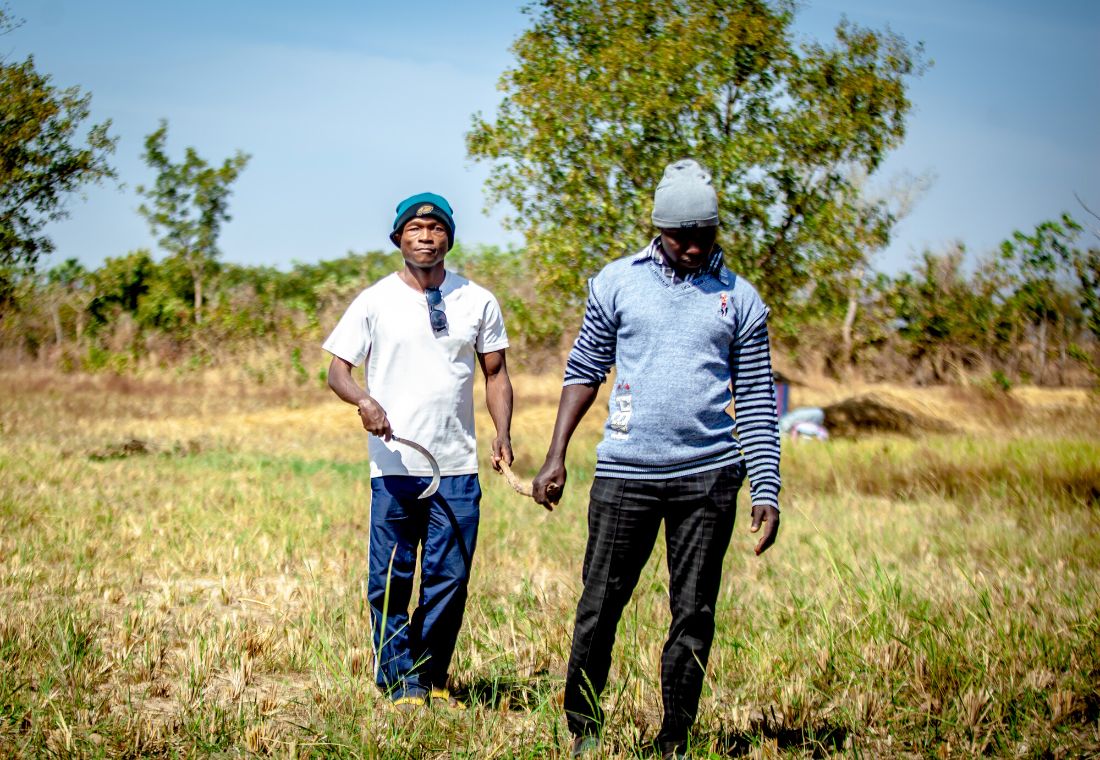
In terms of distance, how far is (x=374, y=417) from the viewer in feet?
14.5

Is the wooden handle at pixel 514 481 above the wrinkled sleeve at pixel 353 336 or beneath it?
beneath

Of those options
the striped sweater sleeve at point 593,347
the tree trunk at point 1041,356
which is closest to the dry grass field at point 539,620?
the striped sweater sleeve at point 593,347

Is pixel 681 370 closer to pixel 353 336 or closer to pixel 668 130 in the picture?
pixel 353 336

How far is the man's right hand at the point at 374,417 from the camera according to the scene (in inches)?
174

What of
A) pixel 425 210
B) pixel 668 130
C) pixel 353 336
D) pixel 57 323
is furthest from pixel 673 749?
pixel 57 323

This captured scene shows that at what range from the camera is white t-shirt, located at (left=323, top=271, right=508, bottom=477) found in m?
4.56

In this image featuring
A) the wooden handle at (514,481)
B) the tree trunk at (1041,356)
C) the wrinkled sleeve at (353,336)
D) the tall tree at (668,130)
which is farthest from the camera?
the tree trunk at (1041,356)

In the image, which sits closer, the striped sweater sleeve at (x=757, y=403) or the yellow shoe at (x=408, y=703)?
the striped sweater sleeve at (x=757, y=403)

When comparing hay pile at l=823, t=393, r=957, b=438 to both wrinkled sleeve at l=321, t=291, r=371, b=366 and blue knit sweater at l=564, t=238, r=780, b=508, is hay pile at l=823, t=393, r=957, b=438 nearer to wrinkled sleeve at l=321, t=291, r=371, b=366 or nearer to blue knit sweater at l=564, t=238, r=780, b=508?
wrinkled sleeve at l=321, t=291, r=371, b=366

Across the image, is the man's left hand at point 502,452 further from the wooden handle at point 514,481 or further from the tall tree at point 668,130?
the tall tree at point 668,130

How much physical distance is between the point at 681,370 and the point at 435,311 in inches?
47.6

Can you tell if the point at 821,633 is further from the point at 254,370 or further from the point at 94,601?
the point at 254,370

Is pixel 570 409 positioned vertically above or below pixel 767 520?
above

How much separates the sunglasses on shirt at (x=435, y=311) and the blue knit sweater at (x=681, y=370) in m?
0.76
